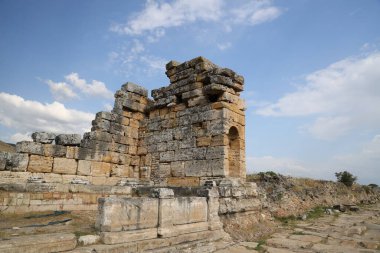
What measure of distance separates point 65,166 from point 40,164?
2.38ft

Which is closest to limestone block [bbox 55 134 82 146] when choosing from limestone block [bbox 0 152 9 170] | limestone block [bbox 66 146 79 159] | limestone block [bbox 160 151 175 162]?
limestone block [bbox 66 146 79 159]

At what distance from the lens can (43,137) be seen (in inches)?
340

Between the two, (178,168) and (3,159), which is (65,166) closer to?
(3,159)

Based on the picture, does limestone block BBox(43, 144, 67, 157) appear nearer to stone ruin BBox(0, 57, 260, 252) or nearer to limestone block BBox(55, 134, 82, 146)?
stone ruin BBox(0, 57, 260, 252)

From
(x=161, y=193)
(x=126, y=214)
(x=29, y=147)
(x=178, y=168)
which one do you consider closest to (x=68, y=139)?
(x=29, y=147)

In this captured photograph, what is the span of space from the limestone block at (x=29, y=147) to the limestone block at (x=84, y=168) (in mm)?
1250

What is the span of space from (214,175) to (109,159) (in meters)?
4.03

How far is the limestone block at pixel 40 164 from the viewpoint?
26.9ft

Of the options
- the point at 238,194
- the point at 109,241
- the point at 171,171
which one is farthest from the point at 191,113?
the point at 109,241

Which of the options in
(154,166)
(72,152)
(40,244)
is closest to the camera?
(40,244)

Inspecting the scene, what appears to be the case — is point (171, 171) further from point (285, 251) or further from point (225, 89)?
point (285, 251)

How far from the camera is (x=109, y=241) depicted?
13.8ft

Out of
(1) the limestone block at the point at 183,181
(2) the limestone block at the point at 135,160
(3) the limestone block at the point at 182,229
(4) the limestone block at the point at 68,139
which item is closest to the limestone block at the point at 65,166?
(4) the limestone block at the point at 68,139

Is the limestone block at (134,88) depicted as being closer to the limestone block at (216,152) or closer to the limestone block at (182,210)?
the limestone block at (216,152)
